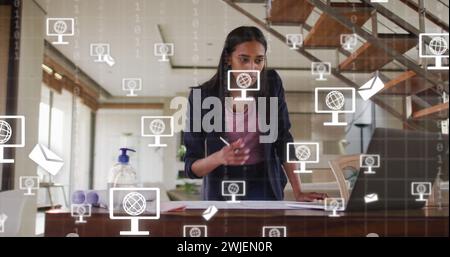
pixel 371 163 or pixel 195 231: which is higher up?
pixel 371 163

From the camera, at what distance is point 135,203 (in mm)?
801

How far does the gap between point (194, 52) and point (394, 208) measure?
1.43ft

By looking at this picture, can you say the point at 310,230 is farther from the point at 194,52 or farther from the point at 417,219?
the point at 194,52

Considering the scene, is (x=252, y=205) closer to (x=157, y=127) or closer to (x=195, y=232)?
(x=195, y=232)

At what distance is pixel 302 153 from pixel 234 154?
120mm

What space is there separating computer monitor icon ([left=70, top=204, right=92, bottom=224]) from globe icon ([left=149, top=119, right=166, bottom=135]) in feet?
0.59

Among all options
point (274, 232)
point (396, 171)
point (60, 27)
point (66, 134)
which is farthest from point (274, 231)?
point (60, 27)

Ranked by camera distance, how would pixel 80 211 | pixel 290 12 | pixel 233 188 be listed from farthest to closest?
pixel 290 12
pixel 233 188
pixel 80 211

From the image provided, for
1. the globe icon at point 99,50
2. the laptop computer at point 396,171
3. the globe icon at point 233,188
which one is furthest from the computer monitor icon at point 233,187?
the globe icon at point 99,50

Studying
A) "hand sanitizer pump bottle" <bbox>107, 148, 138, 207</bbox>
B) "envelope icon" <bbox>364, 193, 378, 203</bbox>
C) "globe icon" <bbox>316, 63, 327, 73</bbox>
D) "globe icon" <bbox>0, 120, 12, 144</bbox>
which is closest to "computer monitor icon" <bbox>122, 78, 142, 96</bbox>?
"hand sanitizer pump bottle" <bbox>107, 148, 138, 207</bbox>

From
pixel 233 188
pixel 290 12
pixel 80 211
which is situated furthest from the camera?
pixel 290 12

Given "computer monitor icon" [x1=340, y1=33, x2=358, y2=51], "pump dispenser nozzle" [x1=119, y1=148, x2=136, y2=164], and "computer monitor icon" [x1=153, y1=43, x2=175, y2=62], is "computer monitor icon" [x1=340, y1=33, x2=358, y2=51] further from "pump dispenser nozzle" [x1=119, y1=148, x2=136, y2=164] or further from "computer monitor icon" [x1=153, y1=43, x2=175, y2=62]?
"pump dispenser nozzle" [x1=119, y1=148, x2=136, y2=164]

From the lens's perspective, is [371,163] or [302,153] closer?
[371,163]

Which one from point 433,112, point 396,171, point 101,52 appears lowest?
point 396,171
